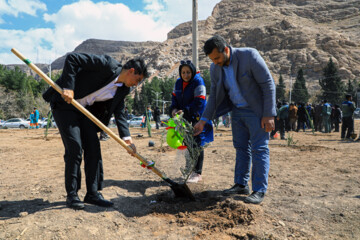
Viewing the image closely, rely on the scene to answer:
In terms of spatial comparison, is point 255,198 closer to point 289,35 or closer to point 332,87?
point 332,87

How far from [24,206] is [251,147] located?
7.86 feet

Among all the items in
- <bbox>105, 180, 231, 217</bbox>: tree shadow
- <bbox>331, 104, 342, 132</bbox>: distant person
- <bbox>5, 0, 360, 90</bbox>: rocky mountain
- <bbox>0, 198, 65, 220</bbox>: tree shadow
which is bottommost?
<bbox>105, 180, 231, 217</bbox>: tree shadow

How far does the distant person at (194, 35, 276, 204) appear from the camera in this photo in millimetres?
2635

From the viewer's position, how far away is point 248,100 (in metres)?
2.74

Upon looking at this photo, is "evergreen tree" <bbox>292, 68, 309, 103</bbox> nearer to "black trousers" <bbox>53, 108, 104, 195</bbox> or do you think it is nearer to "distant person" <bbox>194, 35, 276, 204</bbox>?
"distant person" <bbox>194, 35, 276, 204</bbox>

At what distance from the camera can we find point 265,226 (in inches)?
89.0

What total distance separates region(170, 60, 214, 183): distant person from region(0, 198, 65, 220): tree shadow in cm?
174

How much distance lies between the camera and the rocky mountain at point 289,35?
3733 inches

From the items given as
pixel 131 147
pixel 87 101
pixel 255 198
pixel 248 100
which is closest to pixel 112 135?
pixel 131 147

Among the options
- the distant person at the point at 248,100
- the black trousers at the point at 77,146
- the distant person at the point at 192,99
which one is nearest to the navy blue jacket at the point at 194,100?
the distant person at the point at 192,99

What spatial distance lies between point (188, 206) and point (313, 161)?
3261 millimetres

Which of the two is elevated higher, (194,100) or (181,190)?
(194,100)

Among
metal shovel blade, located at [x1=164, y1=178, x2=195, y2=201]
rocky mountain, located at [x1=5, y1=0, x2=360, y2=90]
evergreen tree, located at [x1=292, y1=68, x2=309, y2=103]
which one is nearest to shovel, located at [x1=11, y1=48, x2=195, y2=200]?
metal shovel blade, located at [x1=164, y1=178, x2=195, y2=201]

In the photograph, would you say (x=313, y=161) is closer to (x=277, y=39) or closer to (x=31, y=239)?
(x=31, y=239)
